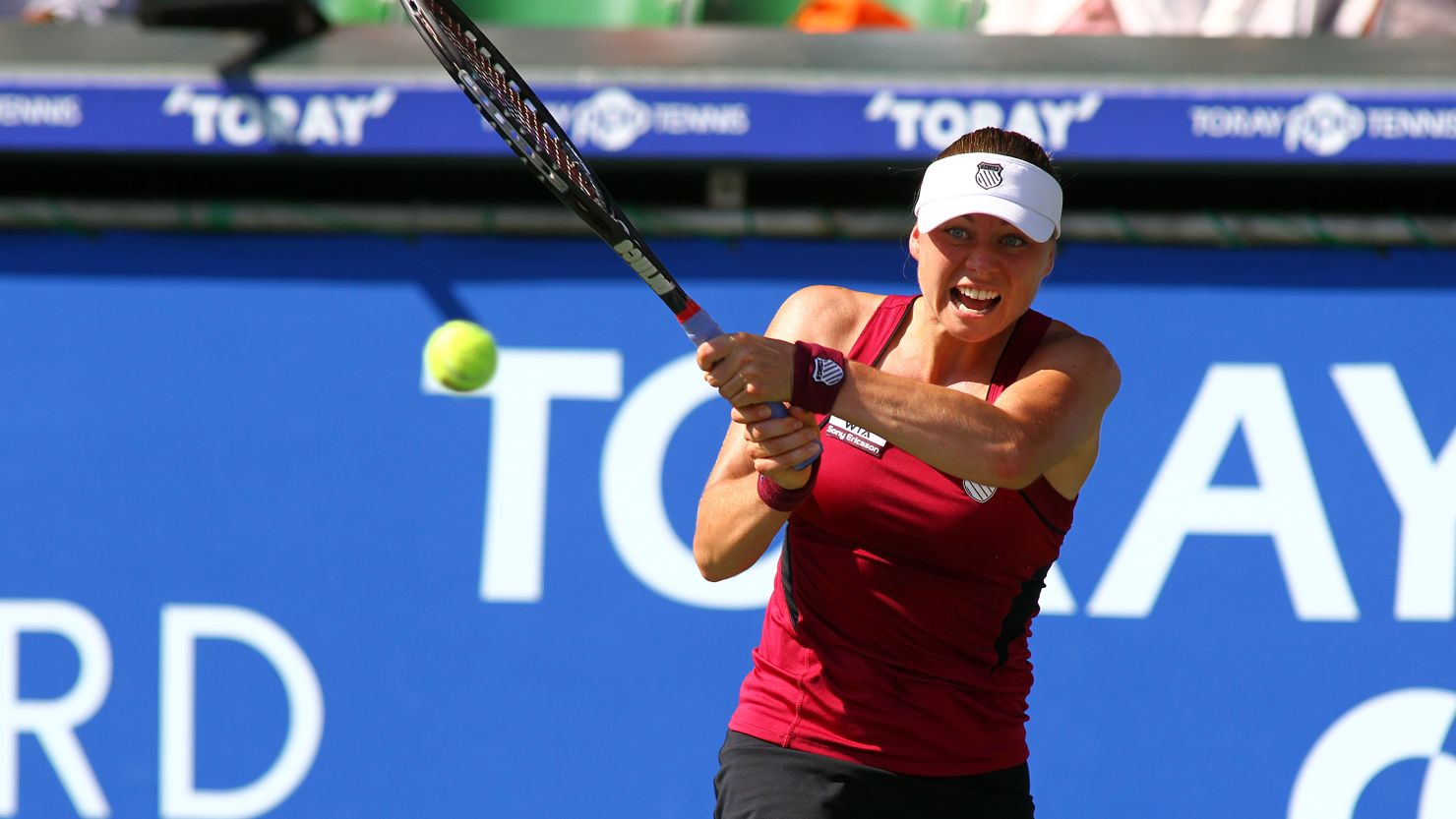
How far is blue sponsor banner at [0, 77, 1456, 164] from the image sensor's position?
12.3 ft

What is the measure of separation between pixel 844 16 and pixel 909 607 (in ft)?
8.35

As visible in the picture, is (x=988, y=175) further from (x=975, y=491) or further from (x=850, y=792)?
(x=850, y=792)

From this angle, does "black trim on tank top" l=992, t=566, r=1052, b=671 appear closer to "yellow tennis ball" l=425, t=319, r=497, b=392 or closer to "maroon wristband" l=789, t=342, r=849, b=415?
"maroon wristband" l=789, t=342, r=849, b=415

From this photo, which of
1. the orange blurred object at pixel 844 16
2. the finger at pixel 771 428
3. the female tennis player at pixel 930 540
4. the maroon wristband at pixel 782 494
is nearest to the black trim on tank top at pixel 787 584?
the female tennis player at pixel 930 540

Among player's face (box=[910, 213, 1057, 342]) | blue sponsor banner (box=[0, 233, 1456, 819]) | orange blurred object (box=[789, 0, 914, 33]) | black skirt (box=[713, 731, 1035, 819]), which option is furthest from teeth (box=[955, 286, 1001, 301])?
orange blurred object (box=[789, 0, 914, 33])

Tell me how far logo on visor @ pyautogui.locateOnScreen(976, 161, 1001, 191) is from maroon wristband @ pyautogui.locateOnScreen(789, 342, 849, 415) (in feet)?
1.21

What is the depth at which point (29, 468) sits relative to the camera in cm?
414

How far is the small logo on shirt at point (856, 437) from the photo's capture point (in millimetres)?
2426

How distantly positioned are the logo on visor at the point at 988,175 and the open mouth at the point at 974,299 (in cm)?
15

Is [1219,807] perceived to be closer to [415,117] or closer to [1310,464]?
[1310,464]

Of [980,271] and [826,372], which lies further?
[980,271]

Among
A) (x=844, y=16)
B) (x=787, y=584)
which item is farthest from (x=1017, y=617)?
(x=844, y=16)

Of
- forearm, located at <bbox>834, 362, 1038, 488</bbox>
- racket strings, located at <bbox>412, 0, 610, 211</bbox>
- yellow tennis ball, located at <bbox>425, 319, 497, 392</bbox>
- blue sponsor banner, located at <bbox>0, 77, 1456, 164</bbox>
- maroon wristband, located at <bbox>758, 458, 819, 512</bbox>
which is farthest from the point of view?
blue sponsor banner, located at <bbox>0, 77, 1456, 164</bbox>

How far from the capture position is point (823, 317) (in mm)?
2580
